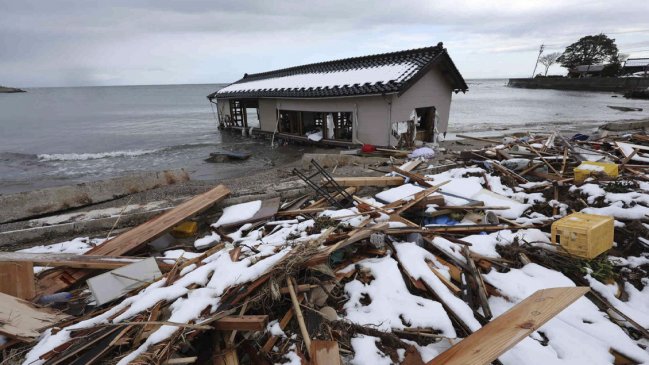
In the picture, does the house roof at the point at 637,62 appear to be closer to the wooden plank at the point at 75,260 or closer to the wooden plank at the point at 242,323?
the wooden plank at the point at 242,323

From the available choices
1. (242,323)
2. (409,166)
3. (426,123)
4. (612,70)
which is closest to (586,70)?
(612,70)

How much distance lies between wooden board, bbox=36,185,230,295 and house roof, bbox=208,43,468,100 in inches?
338

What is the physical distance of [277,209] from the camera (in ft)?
20.2

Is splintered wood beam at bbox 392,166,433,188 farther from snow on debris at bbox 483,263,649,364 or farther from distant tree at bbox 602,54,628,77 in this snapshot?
distant tree at bbox 602,54,628,77

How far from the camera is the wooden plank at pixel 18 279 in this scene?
379 centimetres

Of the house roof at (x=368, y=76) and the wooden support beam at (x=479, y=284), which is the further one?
the house roof at (x=368, y=76)

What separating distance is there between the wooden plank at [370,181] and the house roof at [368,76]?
5.76 m

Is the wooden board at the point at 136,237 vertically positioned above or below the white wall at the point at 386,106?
below

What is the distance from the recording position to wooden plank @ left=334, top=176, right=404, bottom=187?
23.6ft

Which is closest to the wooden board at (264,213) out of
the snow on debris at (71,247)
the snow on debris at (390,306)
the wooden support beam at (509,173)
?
the snow on debris at (71,247)

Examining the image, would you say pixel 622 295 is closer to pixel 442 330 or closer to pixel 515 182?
pixel 442 330

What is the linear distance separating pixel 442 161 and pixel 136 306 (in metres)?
9.01

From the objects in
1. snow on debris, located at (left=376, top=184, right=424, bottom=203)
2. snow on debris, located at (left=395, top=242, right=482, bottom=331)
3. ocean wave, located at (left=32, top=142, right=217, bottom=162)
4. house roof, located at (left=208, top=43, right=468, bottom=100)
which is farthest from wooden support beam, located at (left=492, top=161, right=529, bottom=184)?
ocean wave, located at (left=32, top=142, right=217, bottom=162)

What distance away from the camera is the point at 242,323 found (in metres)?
2.73
